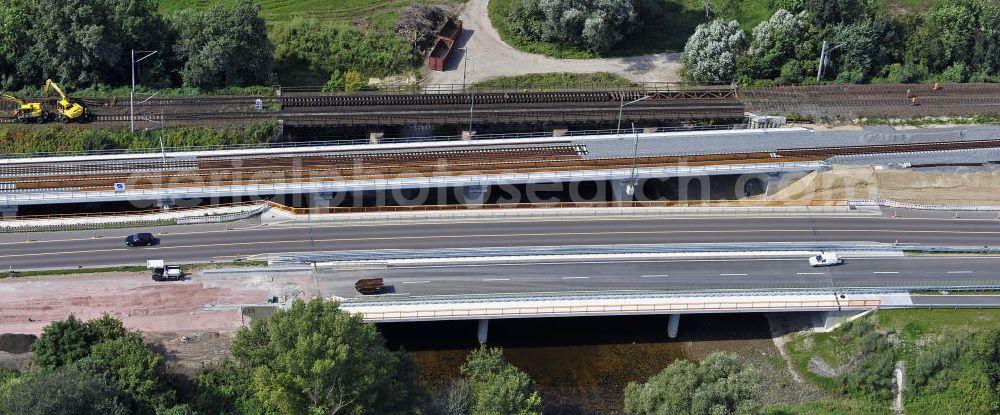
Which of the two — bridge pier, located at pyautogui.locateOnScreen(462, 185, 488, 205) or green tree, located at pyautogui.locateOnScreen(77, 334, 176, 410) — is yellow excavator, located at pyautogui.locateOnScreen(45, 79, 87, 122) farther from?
bridge pier, located at pyautogui.locateOnScreen(462, 185, 488, 205)

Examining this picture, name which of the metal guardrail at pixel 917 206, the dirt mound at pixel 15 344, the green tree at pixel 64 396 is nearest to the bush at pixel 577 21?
the metal guardrail at pixel 917 206

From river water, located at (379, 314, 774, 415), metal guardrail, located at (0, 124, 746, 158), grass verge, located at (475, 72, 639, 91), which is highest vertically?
grass verge, located at (475, 72, 639, 91)

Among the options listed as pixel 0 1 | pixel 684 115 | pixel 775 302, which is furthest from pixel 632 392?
pixel 0 1

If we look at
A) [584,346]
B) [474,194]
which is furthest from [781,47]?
[584,346]

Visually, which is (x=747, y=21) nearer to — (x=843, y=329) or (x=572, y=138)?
(x=572, y=138)

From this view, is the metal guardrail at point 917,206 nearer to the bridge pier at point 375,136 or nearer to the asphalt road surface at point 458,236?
the asphalt road surface at point 458,236

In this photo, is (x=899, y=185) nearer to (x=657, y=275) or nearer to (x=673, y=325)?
(x=657, y=275)

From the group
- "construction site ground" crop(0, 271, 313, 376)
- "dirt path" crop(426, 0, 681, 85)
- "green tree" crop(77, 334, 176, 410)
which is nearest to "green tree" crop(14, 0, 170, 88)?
"dirt path" crop(426, 0, 681, 85)
